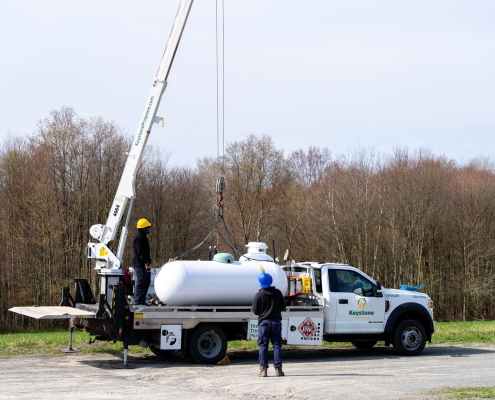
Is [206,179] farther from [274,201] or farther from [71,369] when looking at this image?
[71,369]

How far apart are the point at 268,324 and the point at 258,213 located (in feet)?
150

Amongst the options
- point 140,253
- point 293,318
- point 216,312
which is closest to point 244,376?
point 216,312

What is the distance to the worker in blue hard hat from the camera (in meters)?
12.8

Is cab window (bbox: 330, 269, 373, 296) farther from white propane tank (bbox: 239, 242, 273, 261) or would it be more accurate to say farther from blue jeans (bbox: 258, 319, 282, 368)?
blue jeans (bbox: 258, 319, 282, 368)

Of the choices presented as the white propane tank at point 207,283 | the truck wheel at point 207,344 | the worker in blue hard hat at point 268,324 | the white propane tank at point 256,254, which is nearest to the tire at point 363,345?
the white propane tank at point 256,254

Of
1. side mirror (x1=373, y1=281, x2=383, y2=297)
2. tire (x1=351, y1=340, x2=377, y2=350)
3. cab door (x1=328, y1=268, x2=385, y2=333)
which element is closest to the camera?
cab door (x1=328, y1=268, x2=385, y2=333)

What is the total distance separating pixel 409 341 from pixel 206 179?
150 feet

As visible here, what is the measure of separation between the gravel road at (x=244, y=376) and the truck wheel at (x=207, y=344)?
331mm

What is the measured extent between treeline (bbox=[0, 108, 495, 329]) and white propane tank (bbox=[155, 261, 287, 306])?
90.5 ft

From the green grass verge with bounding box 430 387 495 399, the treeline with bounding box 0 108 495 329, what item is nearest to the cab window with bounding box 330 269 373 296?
the green grass verge with bounding box 430 387 495 399

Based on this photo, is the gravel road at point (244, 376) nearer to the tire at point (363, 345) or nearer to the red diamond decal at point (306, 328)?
the red diamond decal at point (306, 328)

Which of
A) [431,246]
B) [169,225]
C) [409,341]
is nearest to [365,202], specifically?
[431,246]

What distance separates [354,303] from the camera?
16109mm

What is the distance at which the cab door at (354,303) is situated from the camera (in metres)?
16.0
